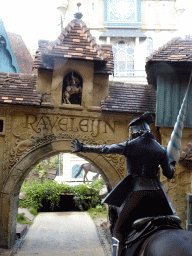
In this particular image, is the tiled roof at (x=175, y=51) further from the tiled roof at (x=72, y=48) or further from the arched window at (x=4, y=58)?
the arched window at (x=4, y=58)

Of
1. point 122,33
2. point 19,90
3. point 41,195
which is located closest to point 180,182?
point 19,90

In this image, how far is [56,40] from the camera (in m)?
9.02

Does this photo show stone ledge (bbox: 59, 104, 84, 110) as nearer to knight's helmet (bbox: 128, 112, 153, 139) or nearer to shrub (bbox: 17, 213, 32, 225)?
knight's helmet (bbox: 128, 112, 153, 139)

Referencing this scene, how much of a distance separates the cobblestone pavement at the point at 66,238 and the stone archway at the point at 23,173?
2.48 feet

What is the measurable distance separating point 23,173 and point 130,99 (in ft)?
12.3

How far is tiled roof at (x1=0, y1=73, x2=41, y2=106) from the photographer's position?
8.68 m

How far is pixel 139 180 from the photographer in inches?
168

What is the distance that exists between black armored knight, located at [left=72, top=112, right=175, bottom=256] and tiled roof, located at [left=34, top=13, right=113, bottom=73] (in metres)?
4.90

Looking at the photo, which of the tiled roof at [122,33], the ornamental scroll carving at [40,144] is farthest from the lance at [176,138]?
the tiled roof at [122,33]

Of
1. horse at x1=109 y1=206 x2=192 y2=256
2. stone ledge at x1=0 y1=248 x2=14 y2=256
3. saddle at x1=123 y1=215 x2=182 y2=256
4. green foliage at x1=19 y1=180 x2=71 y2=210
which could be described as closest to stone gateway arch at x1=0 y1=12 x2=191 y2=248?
stone ledge at x1=0 y1=248 x2=14 y2=256

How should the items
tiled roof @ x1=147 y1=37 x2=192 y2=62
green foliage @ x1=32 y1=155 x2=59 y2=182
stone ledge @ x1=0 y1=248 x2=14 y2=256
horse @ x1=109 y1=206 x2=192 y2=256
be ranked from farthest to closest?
1. green foliage @ x1=32 y1=155 x2=59 y2=182
2. tiled roof @ x1=147 y1=37 x2=192 y2=62
3. stone ledge @ x1=0 y1=248 x2=14 y2=256
4. horse @ x1=109 y1=206 x2=192 y2=256

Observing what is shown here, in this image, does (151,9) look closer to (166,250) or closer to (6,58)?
(6,58)

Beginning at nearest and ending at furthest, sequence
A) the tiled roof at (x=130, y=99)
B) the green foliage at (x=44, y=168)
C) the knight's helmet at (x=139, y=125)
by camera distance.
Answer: the knight's helmet at (x=139, y=125) < the tiled roof at (x=130, y=99) < the green foliage at (x=44, y=168)

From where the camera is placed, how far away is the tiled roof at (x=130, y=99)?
8.98 meters
